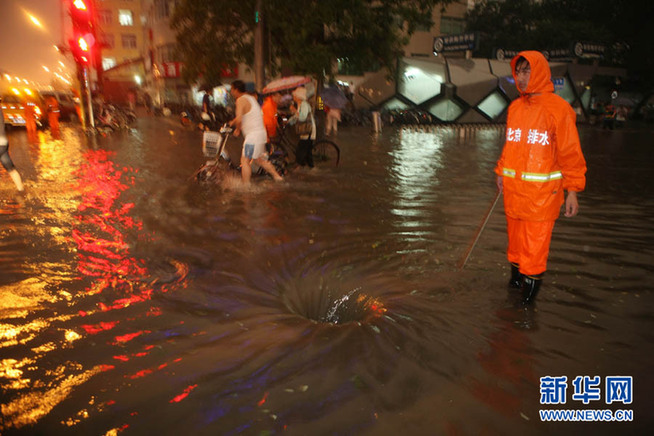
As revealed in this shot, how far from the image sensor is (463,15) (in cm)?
4456

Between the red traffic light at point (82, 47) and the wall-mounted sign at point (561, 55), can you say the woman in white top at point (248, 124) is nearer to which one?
the red traffic light at point (82, 47)

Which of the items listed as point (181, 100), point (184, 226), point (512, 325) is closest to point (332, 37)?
point (184, 226)

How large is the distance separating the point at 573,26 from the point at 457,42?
57.5 ft

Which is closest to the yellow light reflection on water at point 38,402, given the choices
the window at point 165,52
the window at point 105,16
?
the window at point 165,52

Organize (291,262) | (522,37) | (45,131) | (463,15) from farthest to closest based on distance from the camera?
(463,15)
(522,37)
(45,131)
(291,262)

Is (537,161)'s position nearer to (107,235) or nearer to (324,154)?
(107,235)

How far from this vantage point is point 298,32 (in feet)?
49.8

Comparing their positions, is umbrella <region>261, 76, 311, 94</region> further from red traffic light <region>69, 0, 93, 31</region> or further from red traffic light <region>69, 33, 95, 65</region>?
red traffic light <region>69, 0, 93, 31</region>

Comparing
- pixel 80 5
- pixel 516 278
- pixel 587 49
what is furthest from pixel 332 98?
pixel 587 49

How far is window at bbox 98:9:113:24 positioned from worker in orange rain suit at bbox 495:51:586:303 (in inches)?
2768

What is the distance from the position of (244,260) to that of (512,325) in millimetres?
2651

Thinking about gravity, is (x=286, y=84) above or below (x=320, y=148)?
above

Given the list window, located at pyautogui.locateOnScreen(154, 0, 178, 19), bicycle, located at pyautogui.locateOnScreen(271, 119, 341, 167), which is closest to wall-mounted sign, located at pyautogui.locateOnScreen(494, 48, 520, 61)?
window, located at pyautogui.locateOnScreen(154, 0, 178, 19)

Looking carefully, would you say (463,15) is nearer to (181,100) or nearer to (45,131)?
(181,100)
